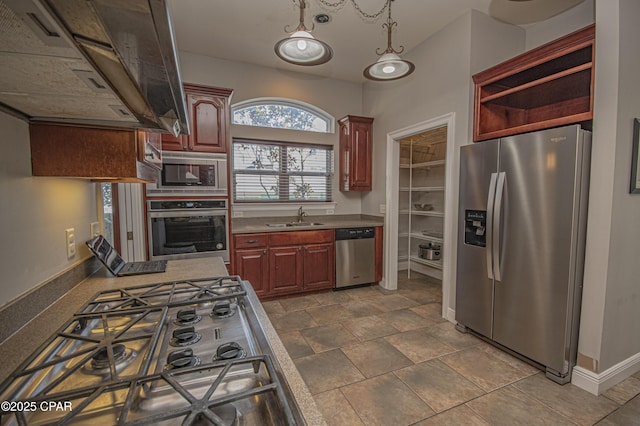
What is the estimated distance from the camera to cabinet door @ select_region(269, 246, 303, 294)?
3.63m

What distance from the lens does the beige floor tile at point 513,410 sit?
1.72m

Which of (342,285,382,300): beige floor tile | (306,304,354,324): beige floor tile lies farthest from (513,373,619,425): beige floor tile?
(342,285,382,300): beige floor tile

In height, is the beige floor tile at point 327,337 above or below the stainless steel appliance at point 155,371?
below

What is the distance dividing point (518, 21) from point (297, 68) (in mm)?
2633

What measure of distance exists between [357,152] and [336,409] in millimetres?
3376

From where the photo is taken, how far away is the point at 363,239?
4090 mm

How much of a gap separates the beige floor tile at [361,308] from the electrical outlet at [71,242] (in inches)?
103

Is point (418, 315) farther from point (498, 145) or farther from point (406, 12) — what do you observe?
point (406, 12)

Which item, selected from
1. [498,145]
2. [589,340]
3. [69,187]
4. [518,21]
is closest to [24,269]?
[69,187]

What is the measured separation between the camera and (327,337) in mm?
2740

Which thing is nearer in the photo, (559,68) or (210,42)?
(559,68)

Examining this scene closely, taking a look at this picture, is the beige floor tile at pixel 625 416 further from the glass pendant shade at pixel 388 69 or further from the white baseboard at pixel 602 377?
the glass pendant shade at pixel 388 69

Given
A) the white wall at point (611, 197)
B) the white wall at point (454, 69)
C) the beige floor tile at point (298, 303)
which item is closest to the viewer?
the white wall at point (611, 197)

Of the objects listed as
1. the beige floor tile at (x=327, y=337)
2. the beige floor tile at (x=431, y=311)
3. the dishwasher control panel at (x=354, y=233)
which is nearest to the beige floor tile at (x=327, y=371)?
the beige floor tile at (x=327, y=337)
